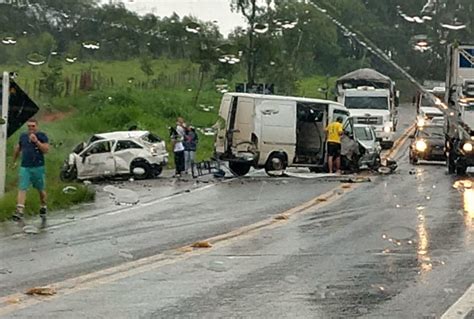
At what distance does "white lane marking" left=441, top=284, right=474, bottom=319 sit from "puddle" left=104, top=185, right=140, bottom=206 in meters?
11.5

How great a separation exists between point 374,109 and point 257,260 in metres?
35.1

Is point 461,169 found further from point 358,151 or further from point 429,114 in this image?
point 429,114

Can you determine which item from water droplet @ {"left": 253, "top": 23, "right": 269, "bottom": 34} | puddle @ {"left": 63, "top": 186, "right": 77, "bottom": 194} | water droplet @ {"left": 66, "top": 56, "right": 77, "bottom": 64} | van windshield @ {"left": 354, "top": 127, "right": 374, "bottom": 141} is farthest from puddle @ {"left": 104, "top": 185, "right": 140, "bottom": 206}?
water droplet @ {"left": 253, "top": 23, "right": 269, "bottom": 34}

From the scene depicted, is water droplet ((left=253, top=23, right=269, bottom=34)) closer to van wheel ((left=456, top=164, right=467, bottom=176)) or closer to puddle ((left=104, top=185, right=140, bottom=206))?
van wheel ((left=456, top=164, right=467, bottom=176))

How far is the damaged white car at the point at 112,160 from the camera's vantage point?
2827 centimetres

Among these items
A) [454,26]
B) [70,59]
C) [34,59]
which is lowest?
[34,59]

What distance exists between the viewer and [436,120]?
43031mm

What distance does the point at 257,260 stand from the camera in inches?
426

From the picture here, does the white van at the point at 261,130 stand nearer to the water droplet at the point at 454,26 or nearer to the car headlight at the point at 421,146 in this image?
the car headlight at the point at 421,146

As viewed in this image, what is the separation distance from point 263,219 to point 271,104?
11776mm

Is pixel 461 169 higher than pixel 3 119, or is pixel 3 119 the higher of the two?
pixel 3 119

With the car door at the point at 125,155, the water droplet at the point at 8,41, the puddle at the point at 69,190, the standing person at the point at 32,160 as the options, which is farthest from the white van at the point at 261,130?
the water droplet at the point at 8,41

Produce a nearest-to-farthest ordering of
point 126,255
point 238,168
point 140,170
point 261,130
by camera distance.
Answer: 1. point 126,255
2. point 261,130
3. point 238,168
4. point 140,170

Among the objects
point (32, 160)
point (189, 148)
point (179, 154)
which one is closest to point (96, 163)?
point (179, 154)
